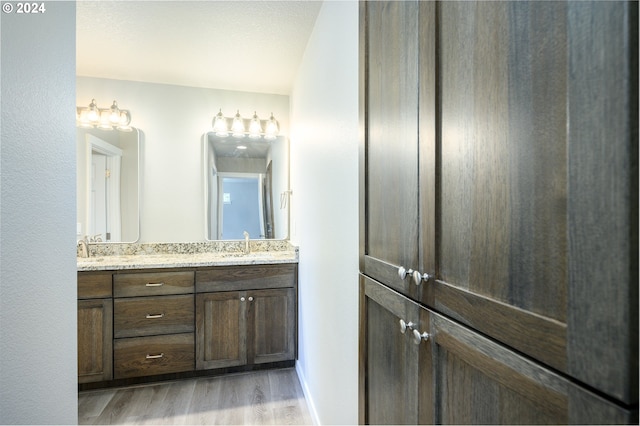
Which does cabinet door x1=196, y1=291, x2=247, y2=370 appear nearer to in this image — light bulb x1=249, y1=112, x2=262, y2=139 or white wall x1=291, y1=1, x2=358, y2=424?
white wall x1=291, y1=1, x2=358, y2=424

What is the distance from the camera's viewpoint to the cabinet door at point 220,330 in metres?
2.28

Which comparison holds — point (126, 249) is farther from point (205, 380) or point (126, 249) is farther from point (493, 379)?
point (493, 379)

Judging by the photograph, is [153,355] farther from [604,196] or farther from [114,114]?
[604,196]

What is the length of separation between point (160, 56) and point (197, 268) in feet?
5.36

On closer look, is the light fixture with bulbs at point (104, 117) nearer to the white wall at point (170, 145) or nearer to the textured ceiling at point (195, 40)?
the white wall at point (170, 145)

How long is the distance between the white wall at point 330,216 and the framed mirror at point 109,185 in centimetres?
158

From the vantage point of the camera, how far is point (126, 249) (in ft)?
8.63

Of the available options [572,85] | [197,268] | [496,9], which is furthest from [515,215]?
[197,268]

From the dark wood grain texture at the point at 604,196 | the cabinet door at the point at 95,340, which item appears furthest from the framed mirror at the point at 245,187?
the dark wood grain texture at the point at 604,196

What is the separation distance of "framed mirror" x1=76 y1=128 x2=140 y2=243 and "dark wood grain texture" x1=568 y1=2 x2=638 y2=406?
302cm

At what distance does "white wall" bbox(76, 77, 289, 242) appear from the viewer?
2682 millimetres

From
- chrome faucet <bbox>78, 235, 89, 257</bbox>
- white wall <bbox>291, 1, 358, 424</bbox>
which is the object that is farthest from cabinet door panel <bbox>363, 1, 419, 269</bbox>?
chrome faucet <bbox>78, 235, 89, 257</bbox>

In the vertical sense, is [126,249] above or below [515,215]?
below

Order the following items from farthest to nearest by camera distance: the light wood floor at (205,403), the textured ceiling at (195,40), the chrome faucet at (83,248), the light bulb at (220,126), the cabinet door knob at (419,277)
→ the light bulb at (220,126)
the chrome faucet at (83,248)
the light wood floor at (205,403)
the textured ceiling at (195,40)
the cabinet door knob at (419,277)
